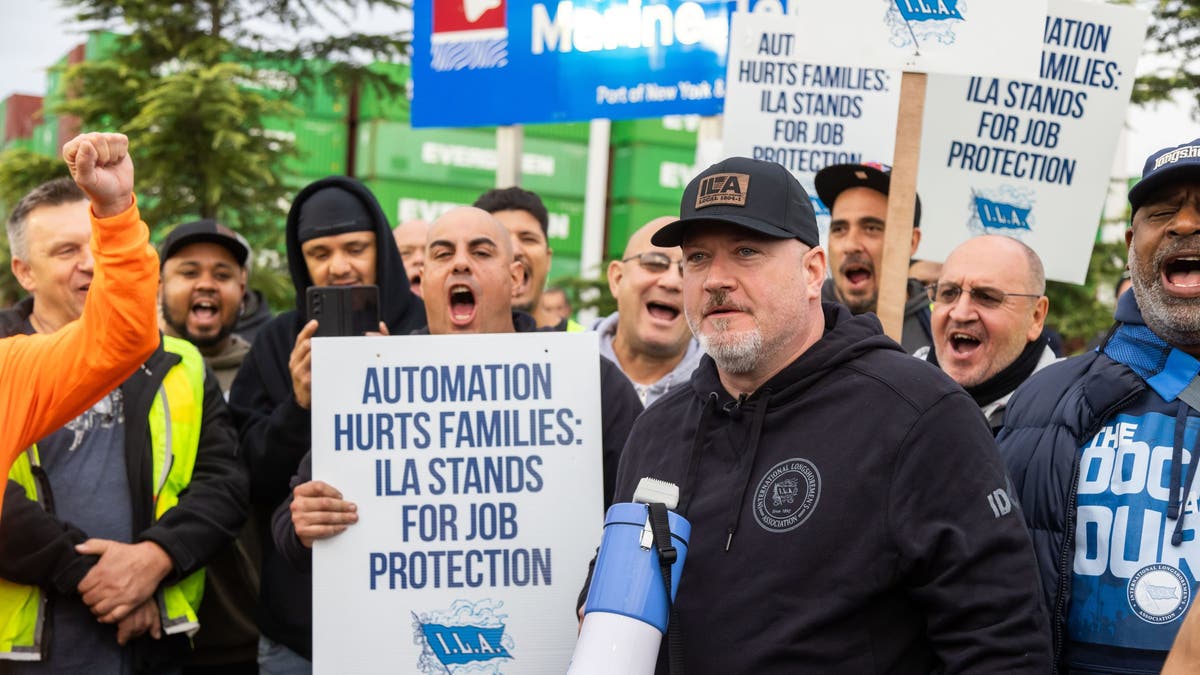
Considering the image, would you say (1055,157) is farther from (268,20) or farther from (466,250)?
(268,20)

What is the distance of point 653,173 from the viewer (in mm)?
25984

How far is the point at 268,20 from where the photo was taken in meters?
12.5

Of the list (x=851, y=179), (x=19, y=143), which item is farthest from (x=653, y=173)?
(x=851, y=179)

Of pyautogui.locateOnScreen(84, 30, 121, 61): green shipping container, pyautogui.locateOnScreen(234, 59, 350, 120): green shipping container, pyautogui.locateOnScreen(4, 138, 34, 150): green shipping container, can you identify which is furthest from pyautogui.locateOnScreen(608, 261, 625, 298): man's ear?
pyautogui.locateOnScreen(4, 138, 34, 150): green shipping container

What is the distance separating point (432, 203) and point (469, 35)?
18.3 m

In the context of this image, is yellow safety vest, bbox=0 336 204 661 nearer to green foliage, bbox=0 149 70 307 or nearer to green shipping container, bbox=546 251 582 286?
green foliage, bbox=0 149 70 307

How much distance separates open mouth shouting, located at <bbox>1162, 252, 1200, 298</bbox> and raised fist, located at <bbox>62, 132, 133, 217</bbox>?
249 cm

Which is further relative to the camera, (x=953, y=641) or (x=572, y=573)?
(x=572, y=573)

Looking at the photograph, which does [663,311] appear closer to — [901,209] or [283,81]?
[901,209]

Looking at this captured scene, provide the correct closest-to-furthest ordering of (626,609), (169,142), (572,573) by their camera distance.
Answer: (626,609) → (572,573) → (169,142)

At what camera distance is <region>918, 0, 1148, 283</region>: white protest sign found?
512 centimetres

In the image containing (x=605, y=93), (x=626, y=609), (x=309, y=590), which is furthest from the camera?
(x=605, y=93)

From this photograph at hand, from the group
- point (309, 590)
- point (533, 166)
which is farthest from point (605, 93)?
point (533, 166)

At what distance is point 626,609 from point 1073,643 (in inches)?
46.3
